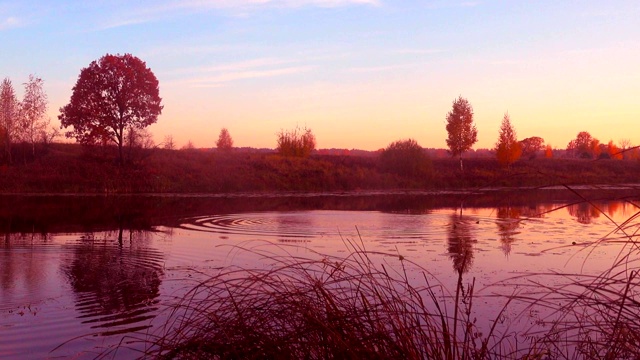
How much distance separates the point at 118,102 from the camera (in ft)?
138

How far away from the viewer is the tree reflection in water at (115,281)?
8614 mm

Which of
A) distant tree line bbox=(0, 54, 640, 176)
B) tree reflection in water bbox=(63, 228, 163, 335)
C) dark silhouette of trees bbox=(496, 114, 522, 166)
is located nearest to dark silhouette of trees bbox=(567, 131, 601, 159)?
dark silhouette of trees bbox=(496, 114, 522, 166)

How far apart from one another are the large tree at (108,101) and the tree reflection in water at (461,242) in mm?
26188

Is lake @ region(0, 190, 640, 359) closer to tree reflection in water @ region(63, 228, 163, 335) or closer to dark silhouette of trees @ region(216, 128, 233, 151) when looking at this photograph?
tree reflection in water @ region(63, 228, 163, 335)

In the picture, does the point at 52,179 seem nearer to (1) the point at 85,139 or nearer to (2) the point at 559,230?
(1) the point at 85,139

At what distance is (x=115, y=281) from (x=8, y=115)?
39.5 m

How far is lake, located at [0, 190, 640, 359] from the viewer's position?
26.7 ft

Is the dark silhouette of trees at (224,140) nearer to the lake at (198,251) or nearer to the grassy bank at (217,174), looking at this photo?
the grassy bank at (217,174)

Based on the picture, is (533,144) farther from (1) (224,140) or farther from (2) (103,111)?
(2) (103,111)

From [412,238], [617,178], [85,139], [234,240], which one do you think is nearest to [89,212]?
[234,240]

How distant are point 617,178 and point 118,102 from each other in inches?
1828

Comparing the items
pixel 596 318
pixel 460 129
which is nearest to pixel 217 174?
pixel 460 129

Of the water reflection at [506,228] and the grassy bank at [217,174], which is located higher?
the grassy bank at [217,174]

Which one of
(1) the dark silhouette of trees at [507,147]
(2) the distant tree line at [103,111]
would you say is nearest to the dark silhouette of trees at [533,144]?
(1) the dark silhouette of trees at [507,147]
